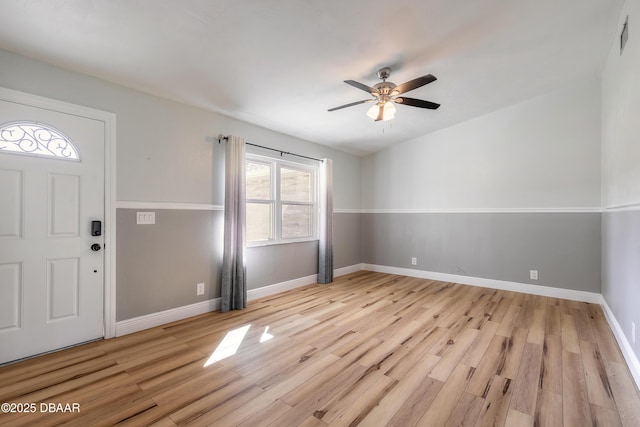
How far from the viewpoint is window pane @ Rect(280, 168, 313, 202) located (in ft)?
14.9

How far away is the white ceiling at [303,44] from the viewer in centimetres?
198

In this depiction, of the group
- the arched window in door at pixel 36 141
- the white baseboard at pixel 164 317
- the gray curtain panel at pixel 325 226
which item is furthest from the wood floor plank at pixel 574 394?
the arched window in door at pixel 36 141

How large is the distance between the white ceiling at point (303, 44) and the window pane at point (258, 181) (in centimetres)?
74

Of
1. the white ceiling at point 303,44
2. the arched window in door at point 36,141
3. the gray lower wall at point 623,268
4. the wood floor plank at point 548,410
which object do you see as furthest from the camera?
the arched window in door at point 36,141

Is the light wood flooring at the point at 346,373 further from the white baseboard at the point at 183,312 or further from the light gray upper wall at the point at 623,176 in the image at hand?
the light gray upper wall at the point at 623,176

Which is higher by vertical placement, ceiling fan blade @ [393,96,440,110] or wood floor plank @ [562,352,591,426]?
ceiling fan blade @ [393,96,440,110]

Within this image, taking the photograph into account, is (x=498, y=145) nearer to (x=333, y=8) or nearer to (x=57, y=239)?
(x=333, y=8)

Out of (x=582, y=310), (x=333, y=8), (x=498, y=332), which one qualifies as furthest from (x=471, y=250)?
(x=333, y=8)

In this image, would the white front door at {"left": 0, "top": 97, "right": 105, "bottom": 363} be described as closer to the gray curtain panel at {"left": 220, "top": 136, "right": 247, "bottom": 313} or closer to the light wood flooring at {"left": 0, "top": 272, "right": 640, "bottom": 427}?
the light wood flooring at {"left": 0, "top": 272, "right": 640, "bottom": 427}

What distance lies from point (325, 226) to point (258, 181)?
1445 mm

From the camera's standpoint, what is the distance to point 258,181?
414cm

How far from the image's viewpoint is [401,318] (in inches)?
129

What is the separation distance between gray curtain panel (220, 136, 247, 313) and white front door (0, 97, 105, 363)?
1208mm

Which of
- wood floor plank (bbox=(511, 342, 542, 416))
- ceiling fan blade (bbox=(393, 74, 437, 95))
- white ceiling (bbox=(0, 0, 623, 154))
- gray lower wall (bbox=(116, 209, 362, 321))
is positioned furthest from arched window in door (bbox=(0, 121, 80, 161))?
wood floor plank (bbox=(511, 342, 542, 416))
